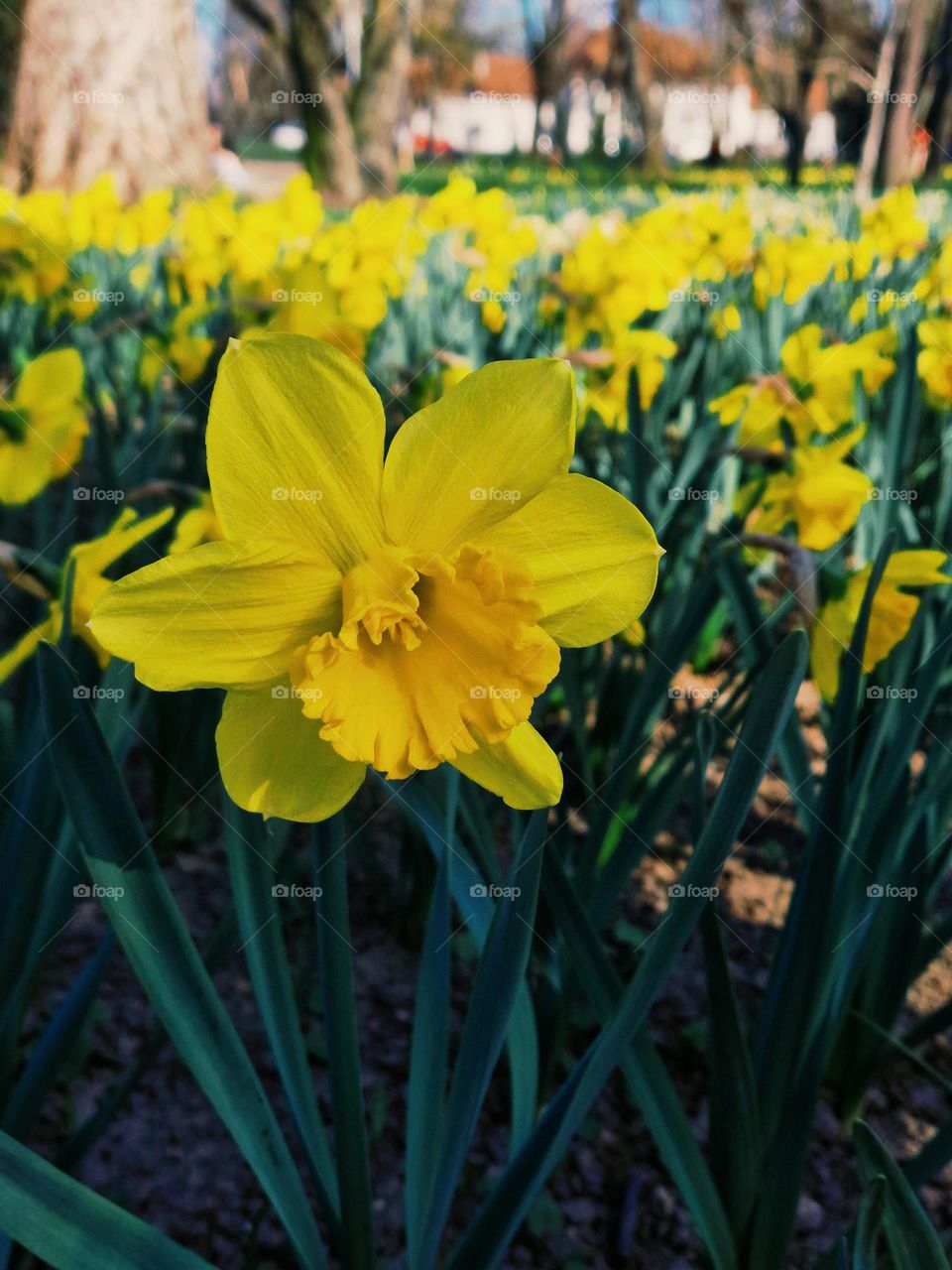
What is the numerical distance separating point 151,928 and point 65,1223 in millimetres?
179

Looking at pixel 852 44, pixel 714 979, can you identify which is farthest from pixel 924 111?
pixel 714 979

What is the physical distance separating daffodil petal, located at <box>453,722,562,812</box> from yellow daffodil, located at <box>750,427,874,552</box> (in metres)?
0.82

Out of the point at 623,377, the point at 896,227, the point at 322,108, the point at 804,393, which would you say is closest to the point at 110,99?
the point at 322,108

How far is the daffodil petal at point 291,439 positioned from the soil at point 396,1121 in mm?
701

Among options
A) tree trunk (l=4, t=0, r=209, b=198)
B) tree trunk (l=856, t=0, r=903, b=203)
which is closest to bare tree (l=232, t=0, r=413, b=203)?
tree trunk (l=4, t=0, r=209, b=198)

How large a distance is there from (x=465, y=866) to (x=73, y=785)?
317 mm

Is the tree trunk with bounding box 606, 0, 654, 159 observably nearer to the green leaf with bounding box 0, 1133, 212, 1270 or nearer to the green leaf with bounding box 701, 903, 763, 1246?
the green leaf with bounding box 701, 903, 763, 1246

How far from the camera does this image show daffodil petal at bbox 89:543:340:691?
0.66 metres

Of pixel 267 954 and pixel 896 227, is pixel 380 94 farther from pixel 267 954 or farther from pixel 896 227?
pixel 267 954

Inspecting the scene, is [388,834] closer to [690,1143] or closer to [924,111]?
[690,1143]

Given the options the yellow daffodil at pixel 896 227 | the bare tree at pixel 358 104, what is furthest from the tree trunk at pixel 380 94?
the yellow daffodil at pixel 896 227

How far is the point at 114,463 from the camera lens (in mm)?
1937

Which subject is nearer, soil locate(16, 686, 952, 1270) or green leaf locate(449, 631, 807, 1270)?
green leaf locate(449, 631, 807, 1270)

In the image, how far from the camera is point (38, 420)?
1523 millimetres
